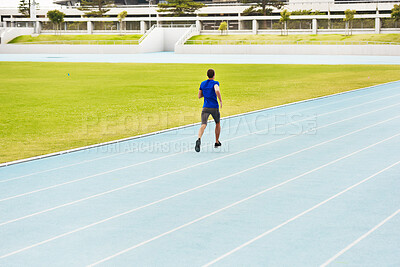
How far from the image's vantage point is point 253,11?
85875 mm

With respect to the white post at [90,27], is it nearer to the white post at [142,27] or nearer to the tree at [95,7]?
the tree at [95,7]

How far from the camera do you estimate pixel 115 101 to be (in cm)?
1936

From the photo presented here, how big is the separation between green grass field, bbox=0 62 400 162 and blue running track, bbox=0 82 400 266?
5.93 feet

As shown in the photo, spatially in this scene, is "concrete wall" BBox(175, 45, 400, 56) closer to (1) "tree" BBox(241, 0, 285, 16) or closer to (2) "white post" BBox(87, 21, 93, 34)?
(1) "tree" BBox(241, 0, 285, 16)

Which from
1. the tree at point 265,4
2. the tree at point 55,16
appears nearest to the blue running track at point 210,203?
the tree at point 265,4

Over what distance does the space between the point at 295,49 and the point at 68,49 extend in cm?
2769

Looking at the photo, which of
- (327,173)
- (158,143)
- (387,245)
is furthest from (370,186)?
(158,143)

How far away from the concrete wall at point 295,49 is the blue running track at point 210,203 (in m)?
46.9

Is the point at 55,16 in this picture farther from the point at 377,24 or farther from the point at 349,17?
the point at 377,24

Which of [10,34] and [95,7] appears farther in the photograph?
[95,7]

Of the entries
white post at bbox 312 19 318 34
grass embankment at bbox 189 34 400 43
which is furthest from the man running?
white post at bbox 312 19 318 34

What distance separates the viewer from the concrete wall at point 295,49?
5644 cm

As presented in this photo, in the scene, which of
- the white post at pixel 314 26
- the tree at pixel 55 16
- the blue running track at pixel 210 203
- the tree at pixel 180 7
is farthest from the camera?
the tree at pixel 180 7

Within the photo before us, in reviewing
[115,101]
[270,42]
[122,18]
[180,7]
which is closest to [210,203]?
[115,101]
